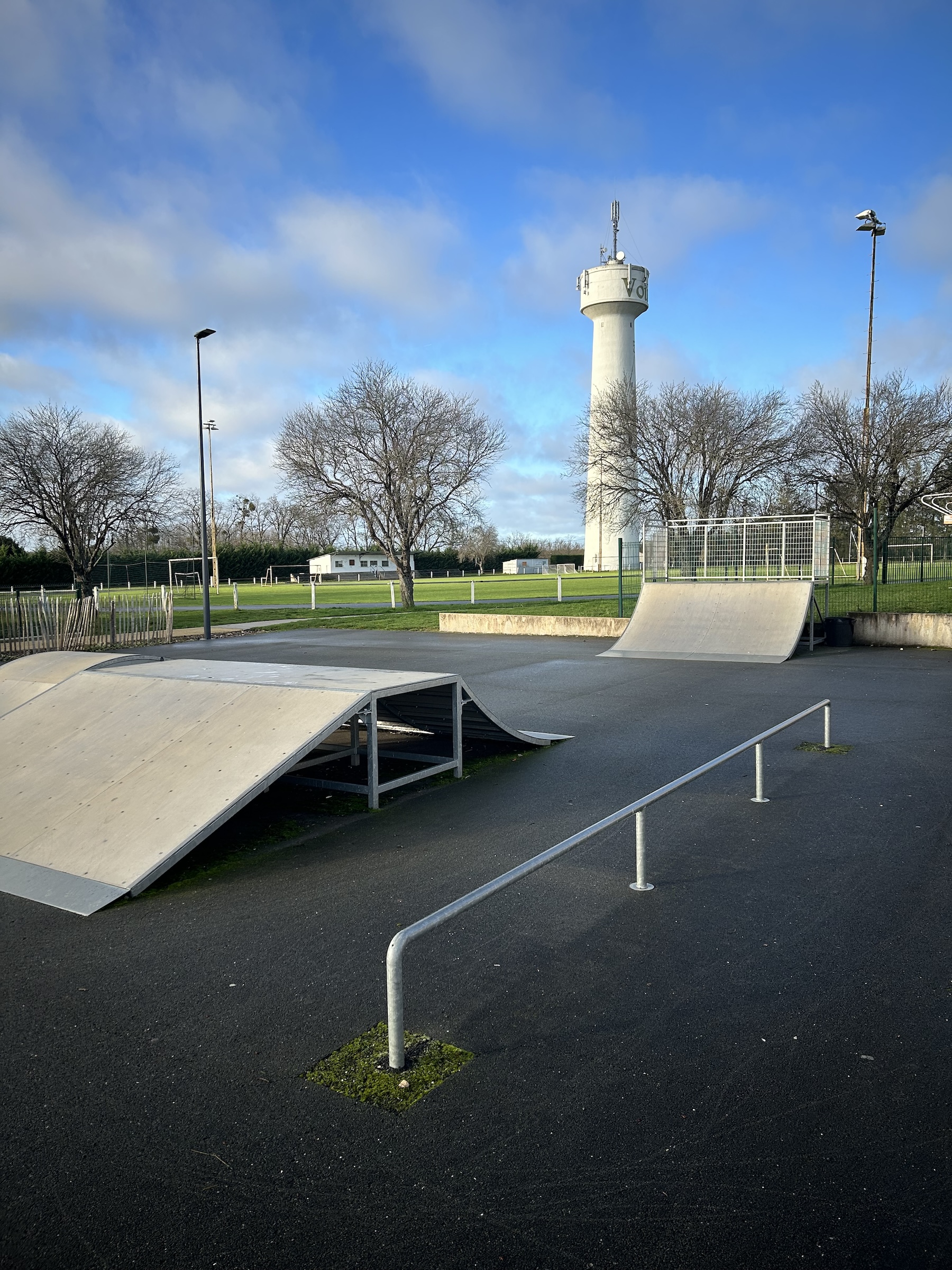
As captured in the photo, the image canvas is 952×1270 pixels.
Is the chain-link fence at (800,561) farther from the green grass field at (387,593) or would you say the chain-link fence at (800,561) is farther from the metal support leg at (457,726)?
the green grass field at (387,593)

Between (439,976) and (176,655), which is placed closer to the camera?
(439,976)

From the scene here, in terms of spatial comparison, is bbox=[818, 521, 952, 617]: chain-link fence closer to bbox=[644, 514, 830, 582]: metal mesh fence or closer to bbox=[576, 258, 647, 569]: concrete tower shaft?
bbox=[644, 514, 830, 582]: metal mesh fence

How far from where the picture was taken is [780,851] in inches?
225

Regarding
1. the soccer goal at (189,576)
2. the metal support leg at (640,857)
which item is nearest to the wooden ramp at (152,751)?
the metal support leg at (640,857)

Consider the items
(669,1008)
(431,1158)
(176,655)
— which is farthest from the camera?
(176,655)

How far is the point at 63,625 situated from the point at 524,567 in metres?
74.7

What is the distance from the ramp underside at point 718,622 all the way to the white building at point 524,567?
72.2m

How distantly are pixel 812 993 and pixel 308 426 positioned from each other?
34061 millimetres

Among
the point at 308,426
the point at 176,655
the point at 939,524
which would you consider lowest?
the point at 176,655

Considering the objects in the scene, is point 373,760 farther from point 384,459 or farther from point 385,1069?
point 384,459

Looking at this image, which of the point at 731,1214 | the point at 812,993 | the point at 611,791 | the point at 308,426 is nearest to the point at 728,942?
the point at 812,993

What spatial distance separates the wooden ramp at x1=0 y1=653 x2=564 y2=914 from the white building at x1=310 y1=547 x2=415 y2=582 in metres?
73.3

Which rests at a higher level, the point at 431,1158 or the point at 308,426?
the point at 308,426

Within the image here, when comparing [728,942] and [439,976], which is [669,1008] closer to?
[728,942]
